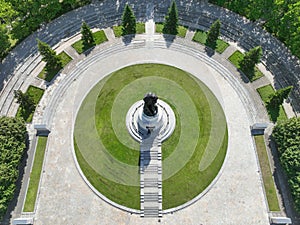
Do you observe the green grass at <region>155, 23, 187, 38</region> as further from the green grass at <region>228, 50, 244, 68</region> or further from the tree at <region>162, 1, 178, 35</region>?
the green grass at <region>228, 50, 244, 68</region>

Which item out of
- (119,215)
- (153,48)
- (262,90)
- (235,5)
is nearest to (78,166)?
(119,215)

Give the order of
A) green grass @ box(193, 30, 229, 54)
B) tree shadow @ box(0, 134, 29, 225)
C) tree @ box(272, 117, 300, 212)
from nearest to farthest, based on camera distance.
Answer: tree @ box(272, 117, 300, 212)
tree shadow @ box(0, 134, 29, 225)
green grass @ box(193, 30, 229, 54)

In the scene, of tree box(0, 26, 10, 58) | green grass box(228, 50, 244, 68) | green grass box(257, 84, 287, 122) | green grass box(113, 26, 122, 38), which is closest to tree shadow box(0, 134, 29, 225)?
tree box(0, 26, 10, 58)

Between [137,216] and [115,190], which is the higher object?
[115,190]

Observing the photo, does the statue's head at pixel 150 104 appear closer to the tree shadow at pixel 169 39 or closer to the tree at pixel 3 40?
the tree shadow at pixel 169 39

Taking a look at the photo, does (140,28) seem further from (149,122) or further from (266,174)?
(266,174)

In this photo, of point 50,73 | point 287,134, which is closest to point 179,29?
point 50,73
